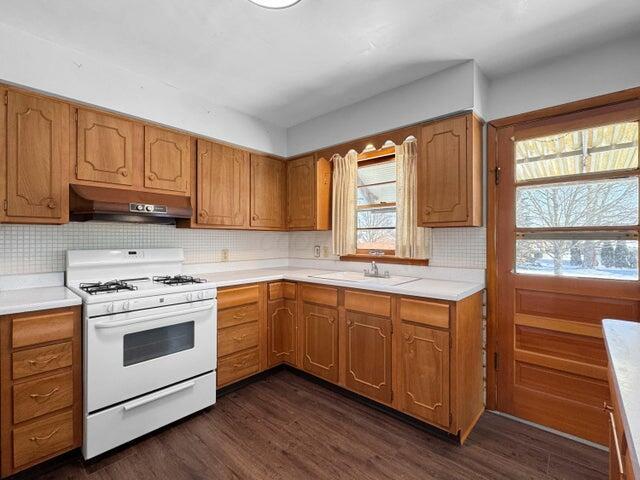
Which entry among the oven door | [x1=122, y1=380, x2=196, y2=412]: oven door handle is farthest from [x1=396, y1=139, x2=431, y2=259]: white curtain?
[x1=122, y1=380, x2=196, y2=412]: oven door handle

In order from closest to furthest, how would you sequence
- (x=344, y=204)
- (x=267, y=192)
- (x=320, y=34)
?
(x=320, y=34) < (x=344, y=204) < (x=267, y=192)

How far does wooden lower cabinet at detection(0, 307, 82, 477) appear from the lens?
5.53ft

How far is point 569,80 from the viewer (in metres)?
2.10

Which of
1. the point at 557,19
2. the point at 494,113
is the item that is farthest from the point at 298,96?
the point at 557,19

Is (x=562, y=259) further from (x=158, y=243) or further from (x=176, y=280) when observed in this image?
(x=158, y=243)

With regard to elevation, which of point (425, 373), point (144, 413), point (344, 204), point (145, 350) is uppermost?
point (344, 204)

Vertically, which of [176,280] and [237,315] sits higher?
[176,280]

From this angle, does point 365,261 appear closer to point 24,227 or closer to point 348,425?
point 348,425

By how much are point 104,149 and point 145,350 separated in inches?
56.4

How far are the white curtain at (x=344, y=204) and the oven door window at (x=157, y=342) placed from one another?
5.27ft

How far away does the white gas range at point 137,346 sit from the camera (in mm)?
1891

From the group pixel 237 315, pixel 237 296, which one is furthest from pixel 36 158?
pixel 237 315

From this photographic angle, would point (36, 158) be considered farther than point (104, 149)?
No

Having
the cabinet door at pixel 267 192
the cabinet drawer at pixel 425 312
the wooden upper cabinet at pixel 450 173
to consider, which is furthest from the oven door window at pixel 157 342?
the wooden upper cabinet at pixel 450 173
